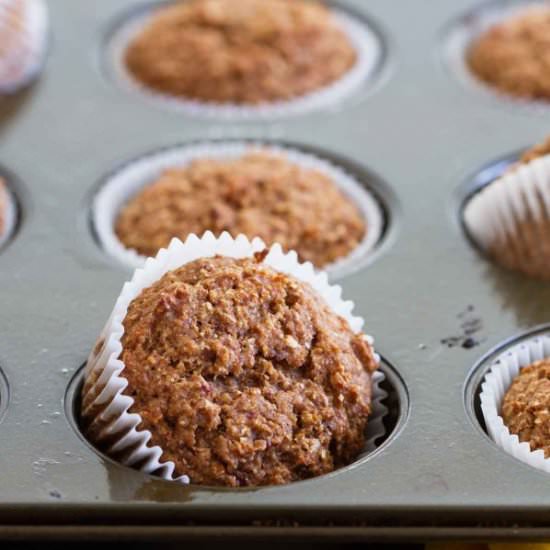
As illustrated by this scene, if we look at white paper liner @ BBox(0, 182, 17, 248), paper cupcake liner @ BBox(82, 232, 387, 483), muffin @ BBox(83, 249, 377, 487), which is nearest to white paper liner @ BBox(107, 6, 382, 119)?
white paper liner @ BBox(0, 182, 17, 248)

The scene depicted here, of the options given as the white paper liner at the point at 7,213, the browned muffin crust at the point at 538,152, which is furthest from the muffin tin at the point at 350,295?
the browned muffin crust at the point at 538,152

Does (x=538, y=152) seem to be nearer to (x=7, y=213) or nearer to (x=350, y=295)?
(x=350, y=295)

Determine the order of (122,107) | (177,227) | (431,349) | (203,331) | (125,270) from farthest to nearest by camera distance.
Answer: (122,107), (177,227), (125,270), (431,349), (203,331)

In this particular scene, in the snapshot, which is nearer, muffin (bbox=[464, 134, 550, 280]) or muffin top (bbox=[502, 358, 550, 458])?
muffin top (bbox=[502, 358, 550, 458])

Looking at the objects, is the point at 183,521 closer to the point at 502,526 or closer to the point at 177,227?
the point at 502,526

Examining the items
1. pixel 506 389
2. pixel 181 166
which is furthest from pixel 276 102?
pixel 506 389

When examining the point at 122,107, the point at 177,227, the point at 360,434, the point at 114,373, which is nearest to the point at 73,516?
the point at 114,373

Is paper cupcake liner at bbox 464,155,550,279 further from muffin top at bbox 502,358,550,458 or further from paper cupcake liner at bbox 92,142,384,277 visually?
muffin top at bbox 502,358,550,458
